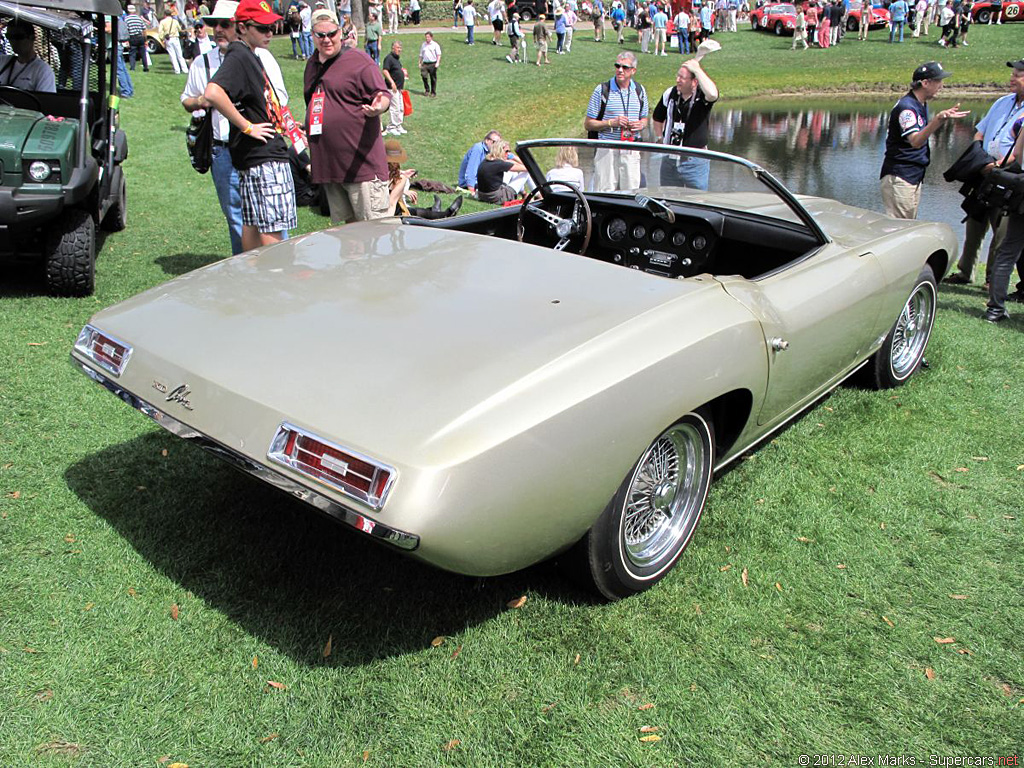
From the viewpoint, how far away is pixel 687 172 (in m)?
3.73

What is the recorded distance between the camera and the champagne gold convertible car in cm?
204

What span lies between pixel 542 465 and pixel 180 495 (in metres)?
1.82

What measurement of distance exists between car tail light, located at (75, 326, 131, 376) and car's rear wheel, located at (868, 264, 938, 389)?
3.53 m

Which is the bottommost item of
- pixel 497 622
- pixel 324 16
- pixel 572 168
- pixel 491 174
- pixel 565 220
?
pixel 497 622

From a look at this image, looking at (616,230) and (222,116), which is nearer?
(616,230)

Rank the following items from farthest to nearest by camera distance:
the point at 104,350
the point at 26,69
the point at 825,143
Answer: the point at 825,143 → the point at 26,69 → the point at 104,350

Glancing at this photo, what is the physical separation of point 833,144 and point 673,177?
15486mm

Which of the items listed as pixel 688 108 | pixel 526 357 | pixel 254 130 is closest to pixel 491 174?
pixel 688 108

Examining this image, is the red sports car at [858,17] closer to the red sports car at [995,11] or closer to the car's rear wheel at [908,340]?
the red sports car at [995,11]

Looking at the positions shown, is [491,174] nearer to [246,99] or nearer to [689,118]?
[689,118]

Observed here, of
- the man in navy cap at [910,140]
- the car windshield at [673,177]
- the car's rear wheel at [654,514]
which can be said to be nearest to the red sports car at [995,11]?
the man in navy cap at [910,140]

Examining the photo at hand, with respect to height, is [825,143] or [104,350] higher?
[104,350]

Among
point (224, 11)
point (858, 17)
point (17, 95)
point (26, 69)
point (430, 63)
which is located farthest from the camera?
point (858, 17)

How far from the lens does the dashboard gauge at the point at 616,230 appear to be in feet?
13.0
